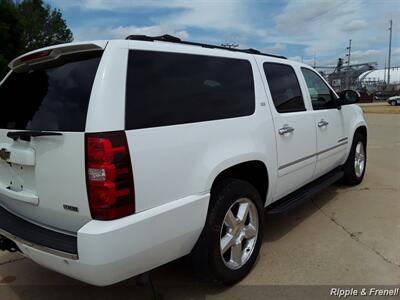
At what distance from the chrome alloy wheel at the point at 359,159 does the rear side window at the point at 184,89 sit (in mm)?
3392

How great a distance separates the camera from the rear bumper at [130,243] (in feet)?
7.80

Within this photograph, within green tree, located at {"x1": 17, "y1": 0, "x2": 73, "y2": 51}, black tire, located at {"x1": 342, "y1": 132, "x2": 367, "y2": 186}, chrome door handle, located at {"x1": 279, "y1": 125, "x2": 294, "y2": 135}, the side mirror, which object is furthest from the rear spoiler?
green tree, located at {"x1": 17, "y1": 0, "x2": 73, "y2": 51}

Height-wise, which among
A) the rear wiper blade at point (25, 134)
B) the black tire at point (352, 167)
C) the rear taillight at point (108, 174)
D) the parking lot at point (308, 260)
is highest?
the rear wiper blade at point (25, 134)

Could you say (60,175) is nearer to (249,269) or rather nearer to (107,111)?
(107,111)

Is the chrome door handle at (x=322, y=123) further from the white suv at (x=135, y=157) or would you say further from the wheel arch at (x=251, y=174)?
the wheel arch at (x=251, y=174)

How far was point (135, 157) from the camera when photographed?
2.48m

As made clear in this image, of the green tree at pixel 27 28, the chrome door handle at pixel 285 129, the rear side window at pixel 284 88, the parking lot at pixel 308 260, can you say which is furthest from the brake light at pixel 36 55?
the green tree at pixel 27 28

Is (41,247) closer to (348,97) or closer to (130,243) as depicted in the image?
(130,243)

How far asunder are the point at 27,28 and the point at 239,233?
33452mm

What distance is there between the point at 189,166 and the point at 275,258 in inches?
63.4

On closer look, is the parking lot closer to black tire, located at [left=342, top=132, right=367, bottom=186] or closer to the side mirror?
black tire, located at [left=342, top=132, right=367, bottom=186]

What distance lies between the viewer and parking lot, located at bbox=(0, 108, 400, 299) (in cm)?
341

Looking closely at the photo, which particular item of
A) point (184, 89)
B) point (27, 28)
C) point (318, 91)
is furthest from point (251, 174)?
point (27, 28)

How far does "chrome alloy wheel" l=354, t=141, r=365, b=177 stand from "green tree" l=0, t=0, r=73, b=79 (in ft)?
66.6
